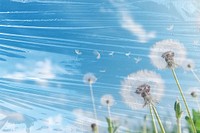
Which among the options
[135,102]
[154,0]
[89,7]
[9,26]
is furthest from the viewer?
[9,26]

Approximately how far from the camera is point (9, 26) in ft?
21.8

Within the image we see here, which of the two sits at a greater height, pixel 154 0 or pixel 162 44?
pixel 154 0

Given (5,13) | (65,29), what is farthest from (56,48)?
(5,13)

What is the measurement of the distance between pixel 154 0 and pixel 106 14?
88cm

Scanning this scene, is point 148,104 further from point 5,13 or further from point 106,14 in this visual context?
point 5,13

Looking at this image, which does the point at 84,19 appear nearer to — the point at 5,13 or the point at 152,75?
the point at 5,13

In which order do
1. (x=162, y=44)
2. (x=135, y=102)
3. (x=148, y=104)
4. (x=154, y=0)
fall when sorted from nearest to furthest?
1. (x=148, y=104)
2. (x=135, y=102)
3. (x=162, y=44)
4. (x=154, y=0)

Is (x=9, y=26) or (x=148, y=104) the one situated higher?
(x=9, y=26)

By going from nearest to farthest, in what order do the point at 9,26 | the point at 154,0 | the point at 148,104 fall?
1. the point at 148,104
2. the point at 154,0
3. the point at 9,26

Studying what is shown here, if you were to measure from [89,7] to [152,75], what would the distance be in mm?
4272

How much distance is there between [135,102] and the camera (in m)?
2.05

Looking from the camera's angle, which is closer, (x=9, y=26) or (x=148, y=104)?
(x=148, y=104)

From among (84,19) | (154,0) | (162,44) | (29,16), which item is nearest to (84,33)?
(84,19)

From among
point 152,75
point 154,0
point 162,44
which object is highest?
point 154,0
